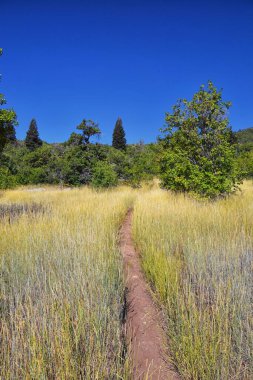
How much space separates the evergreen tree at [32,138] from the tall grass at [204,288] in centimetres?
4998

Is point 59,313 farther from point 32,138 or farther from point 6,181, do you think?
point 32,138

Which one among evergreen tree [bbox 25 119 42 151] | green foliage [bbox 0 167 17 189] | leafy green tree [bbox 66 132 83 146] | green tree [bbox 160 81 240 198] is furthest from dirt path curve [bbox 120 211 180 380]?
evergreen tree [bbox 25 119 42 151]

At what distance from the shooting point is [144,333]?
7.43 ft

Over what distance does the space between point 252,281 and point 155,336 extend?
3.83ft

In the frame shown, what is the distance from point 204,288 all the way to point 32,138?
5437 cm

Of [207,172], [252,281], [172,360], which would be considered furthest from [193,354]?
[207,172]

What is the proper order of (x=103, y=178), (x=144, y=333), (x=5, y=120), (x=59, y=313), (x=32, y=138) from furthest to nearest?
1. (x=32, y=138)
2. (x=103, y=178)
3. (x=5, y=120)
4. (x=144, y=333)
5. (x=59, y=313)

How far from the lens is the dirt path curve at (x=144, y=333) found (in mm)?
1805

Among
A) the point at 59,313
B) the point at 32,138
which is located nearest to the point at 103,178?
the point at 59,313

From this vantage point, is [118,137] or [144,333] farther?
[118,137]

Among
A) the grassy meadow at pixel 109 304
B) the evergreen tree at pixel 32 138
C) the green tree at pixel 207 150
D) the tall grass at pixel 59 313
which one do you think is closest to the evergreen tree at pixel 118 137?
the evergreen tree at pixel 32 138

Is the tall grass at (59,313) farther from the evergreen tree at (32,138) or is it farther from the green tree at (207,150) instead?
the evergreen tree at (32,138)

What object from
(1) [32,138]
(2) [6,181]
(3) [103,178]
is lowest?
(2) [6,181]

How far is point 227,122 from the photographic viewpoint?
24.7ft
